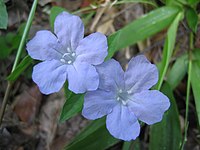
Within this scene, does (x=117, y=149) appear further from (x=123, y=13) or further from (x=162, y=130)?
(x=123, y=13)

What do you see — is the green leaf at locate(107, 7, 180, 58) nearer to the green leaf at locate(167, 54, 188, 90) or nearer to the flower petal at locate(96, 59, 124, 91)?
the green leaf at locate(167, 54, 188, 90)

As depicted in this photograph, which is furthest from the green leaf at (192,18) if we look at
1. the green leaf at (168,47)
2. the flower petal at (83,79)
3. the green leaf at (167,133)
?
the flower petal at (83,79)

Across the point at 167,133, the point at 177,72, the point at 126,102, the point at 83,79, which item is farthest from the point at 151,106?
the point at 177,72

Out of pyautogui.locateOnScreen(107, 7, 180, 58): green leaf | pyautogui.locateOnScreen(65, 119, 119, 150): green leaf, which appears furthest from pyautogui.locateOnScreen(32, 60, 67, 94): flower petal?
pyautogui.locateOnScreen(107, 7, 180, 58): green leaf

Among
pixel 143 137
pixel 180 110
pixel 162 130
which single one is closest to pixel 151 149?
pixel 162 130

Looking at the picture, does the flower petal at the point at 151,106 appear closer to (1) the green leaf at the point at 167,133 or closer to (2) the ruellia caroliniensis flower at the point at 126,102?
(2) the ruellia caroliniensis flower at the point at 126,102

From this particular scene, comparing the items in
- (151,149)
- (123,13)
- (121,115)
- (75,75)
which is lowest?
(151,149)
